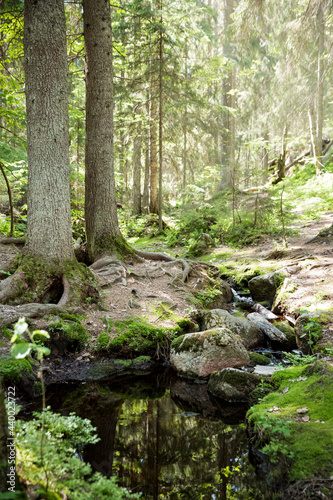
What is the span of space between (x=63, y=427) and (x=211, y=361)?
3.03m

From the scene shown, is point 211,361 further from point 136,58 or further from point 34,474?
point 136,58

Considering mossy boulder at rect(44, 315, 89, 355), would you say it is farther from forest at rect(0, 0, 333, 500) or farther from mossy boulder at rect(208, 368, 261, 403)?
mossy boulder at rect(208, 368, 261, 403)

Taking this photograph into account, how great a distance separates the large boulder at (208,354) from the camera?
5262 millimetres

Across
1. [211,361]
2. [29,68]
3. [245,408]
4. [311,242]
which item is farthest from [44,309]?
[311,242]

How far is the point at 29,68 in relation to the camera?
570 centimetres

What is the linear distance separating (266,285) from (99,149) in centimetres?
555

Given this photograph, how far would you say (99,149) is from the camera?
26.1ft

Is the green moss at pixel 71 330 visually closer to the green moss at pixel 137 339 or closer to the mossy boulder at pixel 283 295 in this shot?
the green moss at pixel 137 339

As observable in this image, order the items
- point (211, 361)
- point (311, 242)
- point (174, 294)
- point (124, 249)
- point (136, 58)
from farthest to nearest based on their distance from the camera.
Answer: point (136, 58) → point (311, 242) → point (124, 249) → point (174, 294) → point (211, 361)

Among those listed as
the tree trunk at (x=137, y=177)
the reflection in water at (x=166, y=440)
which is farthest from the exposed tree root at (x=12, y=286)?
the tree trunk at (x=137, y=177)

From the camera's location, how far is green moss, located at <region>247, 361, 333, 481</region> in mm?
2795

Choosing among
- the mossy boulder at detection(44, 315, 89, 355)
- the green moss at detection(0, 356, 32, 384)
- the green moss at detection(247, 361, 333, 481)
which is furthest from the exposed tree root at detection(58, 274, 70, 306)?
the green moss at detection(247, 361, 333, 481)

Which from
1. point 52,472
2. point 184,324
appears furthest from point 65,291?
point 52,472

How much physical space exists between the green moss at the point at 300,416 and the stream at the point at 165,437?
1.22 ft
